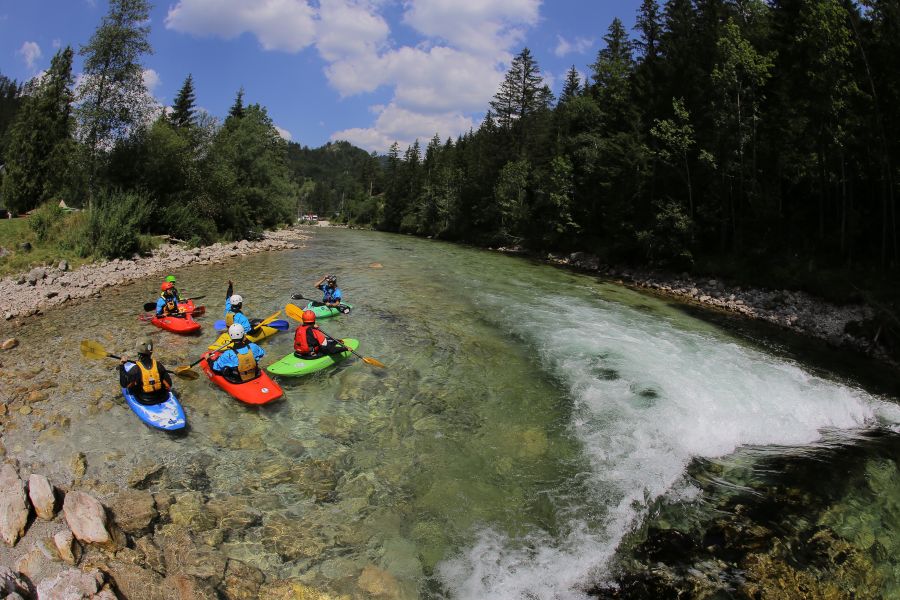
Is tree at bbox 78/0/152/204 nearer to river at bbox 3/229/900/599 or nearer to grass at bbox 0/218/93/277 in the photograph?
grass at bbox 0/218/93/277

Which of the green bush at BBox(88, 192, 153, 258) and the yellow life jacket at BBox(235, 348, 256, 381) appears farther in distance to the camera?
the green bush at BBox(88, 192, 153, 258)

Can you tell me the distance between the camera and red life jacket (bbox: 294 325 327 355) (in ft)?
31.3

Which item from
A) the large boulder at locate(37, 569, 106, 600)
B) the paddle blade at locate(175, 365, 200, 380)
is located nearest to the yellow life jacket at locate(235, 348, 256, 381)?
the paddle blade at locate(175, 365, 200, 380)

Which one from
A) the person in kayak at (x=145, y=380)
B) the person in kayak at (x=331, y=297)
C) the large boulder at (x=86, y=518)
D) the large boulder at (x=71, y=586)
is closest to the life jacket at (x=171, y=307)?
the person in kayak at (x=331, y=297)

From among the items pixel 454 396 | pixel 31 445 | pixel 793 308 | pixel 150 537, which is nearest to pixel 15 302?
pixel 31 445

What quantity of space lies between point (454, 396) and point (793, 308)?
1569 centimetres

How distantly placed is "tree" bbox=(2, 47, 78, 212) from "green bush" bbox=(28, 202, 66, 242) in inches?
215

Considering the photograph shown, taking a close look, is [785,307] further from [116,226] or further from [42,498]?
[116,226]

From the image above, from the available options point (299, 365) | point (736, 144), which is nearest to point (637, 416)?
point (299, 365)

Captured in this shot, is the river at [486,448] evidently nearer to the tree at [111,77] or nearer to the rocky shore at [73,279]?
the rocky shore at [73,279]

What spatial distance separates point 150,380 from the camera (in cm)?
736

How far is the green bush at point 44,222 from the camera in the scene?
18766mm

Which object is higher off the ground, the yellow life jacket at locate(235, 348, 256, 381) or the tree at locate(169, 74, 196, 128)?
the tree at locate(169, 74, 196, 128)

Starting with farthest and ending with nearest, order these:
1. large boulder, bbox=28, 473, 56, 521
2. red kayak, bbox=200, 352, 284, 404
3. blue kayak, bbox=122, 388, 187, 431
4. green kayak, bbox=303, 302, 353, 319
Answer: green kayak, bbox=303, 302, 353, 319, red kayak, bbox=200, 352, 284, 404, blue kayak, bbox=122, 388, 187, 431, large boulder, bbox=28, 473, 56, 521
